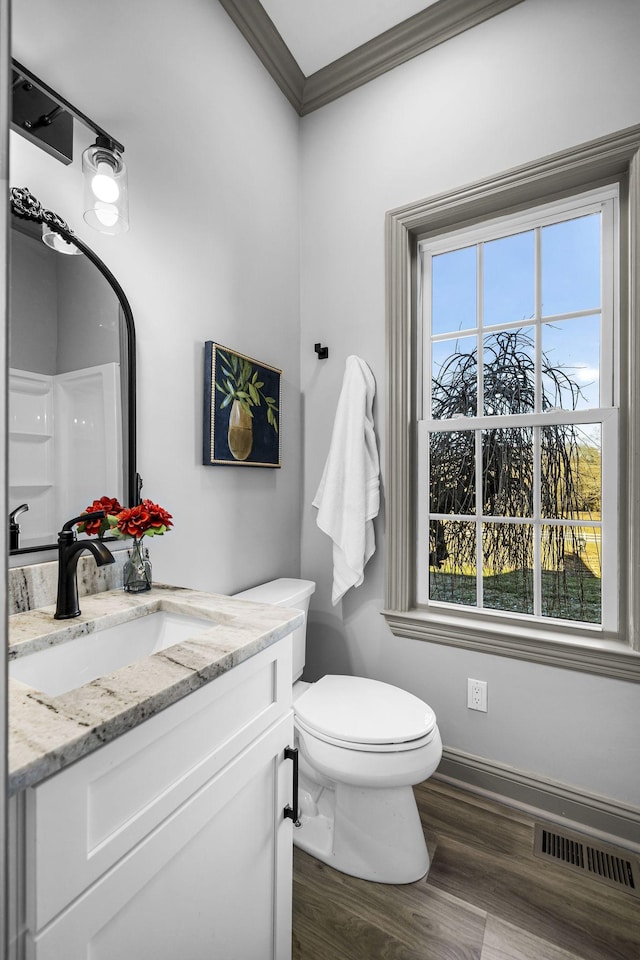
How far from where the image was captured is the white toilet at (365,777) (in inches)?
49.1

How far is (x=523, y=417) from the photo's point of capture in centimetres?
171

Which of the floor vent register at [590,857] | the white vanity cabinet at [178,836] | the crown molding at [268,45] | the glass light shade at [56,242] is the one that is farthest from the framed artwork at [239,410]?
the floor vent register at [590,857]

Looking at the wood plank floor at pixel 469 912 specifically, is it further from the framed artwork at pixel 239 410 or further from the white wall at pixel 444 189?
the framed artwork at pixel 239 410

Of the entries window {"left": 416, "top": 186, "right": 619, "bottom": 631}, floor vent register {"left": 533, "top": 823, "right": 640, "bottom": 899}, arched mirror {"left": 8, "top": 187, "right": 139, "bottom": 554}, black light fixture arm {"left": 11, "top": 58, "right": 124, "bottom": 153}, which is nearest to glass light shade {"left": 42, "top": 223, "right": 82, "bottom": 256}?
arched mirror {"left": 8, "top": 187, "right": 139, "bottom": 554}

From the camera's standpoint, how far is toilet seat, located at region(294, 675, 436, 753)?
4.12ft

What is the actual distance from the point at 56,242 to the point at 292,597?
4.14 feet

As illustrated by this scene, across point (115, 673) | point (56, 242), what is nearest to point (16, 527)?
point (115, 673)

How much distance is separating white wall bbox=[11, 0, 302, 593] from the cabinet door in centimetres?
72

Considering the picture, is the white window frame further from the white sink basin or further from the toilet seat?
the white sink basin

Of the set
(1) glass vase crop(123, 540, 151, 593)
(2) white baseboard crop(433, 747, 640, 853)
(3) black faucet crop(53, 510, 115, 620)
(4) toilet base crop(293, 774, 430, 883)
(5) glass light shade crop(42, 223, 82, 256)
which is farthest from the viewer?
(2) white baseboard crop(433, 747, 640, 853)

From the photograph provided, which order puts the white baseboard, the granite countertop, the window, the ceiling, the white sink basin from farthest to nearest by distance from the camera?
the ceiling → the window → the white baseboard → the white sink basin → the granite countertop

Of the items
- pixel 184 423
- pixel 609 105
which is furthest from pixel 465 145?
pixel 184 423

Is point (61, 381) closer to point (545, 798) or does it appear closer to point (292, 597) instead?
point (292, 597)

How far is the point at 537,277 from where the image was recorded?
1711 millimetres
